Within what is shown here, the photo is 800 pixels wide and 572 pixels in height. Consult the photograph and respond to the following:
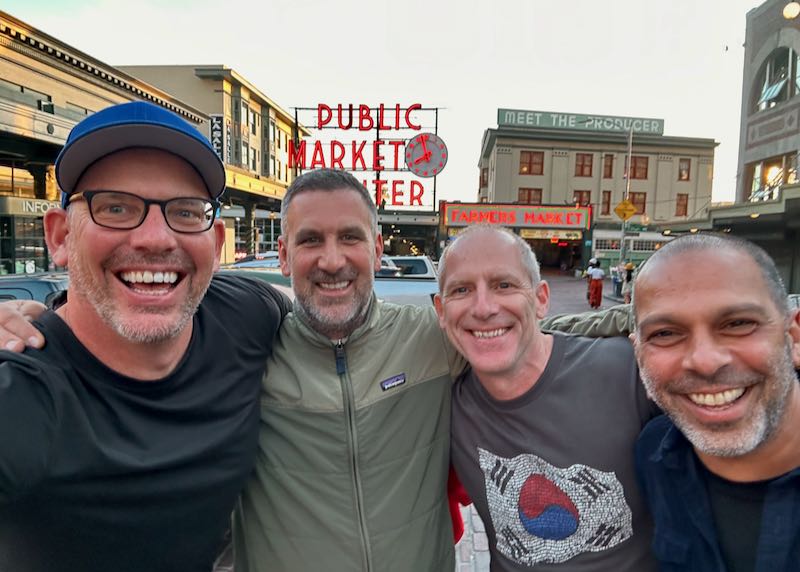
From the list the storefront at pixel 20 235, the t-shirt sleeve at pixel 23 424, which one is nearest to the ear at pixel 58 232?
the t-shirt sleeve at pixel 23 424

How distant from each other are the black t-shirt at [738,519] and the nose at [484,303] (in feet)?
3.33

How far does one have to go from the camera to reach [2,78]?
13125mm

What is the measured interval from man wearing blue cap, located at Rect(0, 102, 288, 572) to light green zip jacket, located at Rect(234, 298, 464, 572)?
19cm

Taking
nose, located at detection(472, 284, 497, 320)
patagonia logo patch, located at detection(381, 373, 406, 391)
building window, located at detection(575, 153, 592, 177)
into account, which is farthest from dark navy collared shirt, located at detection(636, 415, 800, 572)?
building window, located at detection(575, 153, 592, 177)

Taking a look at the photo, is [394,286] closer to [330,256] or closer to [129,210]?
[330,256]

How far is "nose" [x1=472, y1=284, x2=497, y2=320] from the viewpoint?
2.11 meters

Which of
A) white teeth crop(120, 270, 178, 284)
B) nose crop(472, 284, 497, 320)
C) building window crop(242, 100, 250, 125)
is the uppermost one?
building window crop(242, 100, 250, 125)

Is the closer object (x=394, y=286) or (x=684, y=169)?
(x=394, y=286)

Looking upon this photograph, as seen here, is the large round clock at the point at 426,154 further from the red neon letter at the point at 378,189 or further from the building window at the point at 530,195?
the building window at the point at 530,195

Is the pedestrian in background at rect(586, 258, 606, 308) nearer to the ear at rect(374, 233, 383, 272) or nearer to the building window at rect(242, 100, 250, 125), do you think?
the ear at rect(374, 233, 383, 272)

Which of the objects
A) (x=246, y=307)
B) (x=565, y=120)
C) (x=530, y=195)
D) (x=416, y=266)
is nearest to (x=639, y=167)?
(x=565, y=120)

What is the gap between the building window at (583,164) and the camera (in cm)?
3894

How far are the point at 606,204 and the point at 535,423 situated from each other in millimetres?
41136

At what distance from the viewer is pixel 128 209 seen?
70.3 inches
